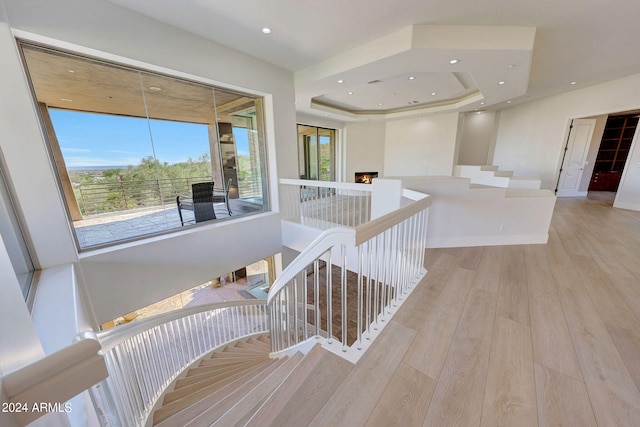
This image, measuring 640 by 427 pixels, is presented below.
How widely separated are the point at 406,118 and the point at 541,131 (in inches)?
145

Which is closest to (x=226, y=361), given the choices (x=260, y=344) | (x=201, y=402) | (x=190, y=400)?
(x=260, y=344)

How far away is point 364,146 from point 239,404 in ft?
26.0

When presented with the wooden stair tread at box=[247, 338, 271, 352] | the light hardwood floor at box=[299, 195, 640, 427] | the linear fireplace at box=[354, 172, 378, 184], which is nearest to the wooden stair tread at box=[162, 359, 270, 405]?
the wooden stair tread at box=[247, 338, 271, 352]

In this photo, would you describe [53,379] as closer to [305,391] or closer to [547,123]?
[305,391]

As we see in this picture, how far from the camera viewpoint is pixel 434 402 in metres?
1.25

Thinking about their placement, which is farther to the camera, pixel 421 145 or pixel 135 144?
pixel 421 145

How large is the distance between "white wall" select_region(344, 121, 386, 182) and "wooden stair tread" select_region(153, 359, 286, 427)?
Answer: 6.94m

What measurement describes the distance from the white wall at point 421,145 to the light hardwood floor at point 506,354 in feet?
16.8

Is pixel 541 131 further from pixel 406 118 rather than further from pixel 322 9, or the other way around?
pixel 322 9

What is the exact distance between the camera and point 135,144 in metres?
2.89

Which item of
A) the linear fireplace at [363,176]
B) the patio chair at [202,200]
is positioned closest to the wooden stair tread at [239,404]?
the patio chair at [202,200]

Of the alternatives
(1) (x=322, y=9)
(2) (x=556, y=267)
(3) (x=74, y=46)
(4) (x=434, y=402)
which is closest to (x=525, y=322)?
(4) (x=434, y=402)

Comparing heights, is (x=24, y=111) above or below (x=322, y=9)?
below

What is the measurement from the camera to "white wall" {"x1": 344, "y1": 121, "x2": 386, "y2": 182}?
7.98 meters
